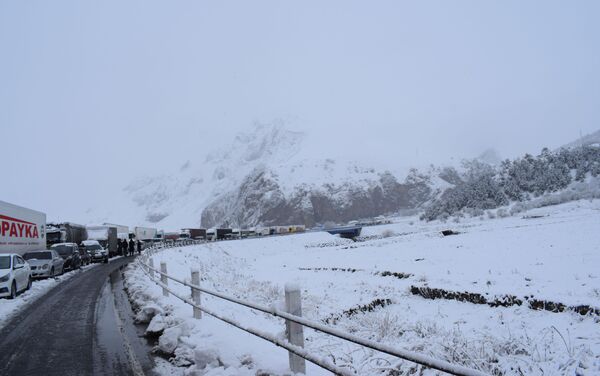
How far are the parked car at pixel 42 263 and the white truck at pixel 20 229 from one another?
3.58 feet

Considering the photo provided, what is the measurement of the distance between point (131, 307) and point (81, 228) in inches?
1429

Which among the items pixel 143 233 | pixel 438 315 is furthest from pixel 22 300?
pixel 143 233

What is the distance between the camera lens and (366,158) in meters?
194

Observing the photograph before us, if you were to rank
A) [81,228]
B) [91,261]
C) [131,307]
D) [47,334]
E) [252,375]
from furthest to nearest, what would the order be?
[81,228]
[91,261]
[131,307]
[47,334]
[252,375]

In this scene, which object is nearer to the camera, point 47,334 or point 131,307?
point 47,334

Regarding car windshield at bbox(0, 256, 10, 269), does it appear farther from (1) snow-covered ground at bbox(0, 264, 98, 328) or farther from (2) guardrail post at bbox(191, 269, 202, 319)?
(2) guardrail post at bbox(191, 269, 202, 319)

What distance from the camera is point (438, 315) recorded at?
1362cm

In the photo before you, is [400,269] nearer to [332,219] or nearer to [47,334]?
[47,334]

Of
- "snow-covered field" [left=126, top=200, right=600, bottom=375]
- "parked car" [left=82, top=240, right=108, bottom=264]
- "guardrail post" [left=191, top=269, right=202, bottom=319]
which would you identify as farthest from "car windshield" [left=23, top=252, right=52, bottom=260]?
"guardrail post" [left=191, top=269, right=202, bottom=319]

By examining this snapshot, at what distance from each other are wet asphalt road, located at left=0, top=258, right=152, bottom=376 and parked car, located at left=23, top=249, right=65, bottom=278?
10246 mm

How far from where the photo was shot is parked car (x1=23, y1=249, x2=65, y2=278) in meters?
24.2

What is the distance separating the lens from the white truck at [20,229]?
77.5ft

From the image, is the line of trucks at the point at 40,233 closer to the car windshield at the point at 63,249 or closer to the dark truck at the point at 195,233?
the car windshield at the point at 63,249

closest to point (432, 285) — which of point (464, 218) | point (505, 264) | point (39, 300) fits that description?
point (505, 264)
